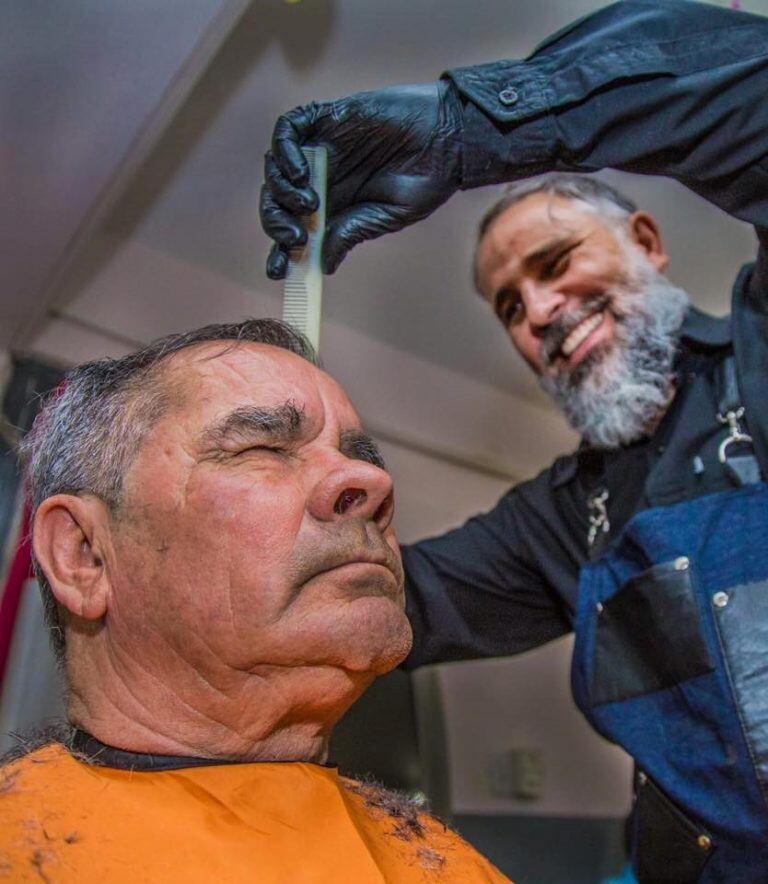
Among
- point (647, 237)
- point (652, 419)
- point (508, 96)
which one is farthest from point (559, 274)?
point (508, 96)

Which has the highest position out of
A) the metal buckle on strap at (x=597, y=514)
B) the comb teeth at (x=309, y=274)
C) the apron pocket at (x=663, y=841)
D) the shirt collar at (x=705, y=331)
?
the comb teeth at (x=309, y=274)

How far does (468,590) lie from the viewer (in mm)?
1634

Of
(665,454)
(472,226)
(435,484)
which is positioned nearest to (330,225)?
(665,454)

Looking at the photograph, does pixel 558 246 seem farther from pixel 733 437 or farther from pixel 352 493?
pixel 352 493

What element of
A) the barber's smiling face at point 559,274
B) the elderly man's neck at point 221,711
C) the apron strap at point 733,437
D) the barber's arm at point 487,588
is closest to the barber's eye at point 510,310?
the barber's smiling face at point 559,274

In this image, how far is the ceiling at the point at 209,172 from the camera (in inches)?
64.0

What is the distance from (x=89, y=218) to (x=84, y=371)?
0.86 metres

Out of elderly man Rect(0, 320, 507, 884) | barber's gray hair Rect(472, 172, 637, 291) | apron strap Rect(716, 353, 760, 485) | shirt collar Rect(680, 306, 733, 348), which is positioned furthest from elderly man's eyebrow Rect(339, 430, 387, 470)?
barber's gray hair Rect(472, 172, 637, 291)

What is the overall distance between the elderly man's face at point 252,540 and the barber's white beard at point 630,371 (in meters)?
0.72

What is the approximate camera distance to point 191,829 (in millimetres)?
832

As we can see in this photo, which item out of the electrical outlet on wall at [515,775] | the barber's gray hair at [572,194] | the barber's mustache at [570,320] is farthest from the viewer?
the electrical outlet on wall at [515,775]

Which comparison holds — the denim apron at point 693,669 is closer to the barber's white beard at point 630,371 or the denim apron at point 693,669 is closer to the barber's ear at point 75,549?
the barber's white beard at point 630,371

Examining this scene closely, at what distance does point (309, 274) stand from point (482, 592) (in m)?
0.72

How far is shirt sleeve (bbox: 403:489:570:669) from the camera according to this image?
Answer: 157 centimetres
